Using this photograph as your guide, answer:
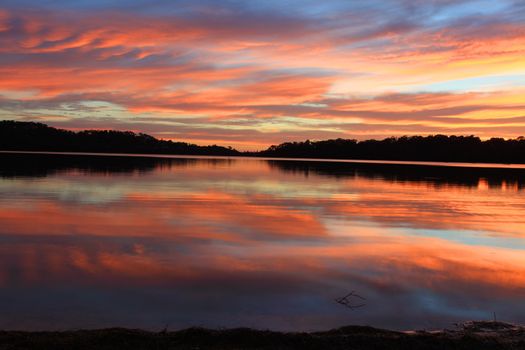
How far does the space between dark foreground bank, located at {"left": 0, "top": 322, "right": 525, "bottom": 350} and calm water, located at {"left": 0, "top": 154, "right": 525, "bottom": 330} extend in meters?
1.08

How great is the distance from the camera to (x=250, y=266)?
12.3m

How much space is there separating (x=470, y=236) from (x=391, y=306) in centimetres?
950

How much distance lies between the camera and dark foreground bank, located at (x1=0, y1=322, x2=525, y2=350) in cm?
651

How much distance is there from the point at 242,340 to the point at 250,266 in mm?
5484

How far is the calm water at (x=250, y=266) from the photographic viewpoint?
8.77 metres

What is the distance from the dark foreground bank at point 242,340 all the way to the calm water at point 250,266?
42.4 inches

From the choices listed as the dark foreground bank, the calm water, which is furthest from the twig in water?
the dark foreground bank

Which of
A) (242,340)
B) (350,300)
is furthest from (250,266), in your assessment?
(242,340)

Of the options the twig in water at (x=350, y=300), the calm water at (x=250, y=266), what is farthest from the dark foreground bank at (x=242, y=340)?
the twig in water at (x=350, y=300)

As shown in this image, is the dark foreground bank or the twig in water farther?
the twig in water

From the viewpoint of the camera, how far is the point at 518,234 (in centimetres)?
1820

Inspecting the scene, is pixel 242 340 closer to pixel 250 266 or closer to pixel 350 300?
pixel 350 300

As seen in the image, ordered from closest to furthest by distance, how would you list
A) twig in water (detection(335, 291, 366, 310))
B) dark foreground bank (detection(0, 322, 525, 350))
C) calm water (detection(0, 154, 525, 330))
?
dark foreground bank (detection(0, 322, 525, 350)), calm water (detection(0, 154, 525, 330)), twig in water (detection(335, 291, 366, 310))

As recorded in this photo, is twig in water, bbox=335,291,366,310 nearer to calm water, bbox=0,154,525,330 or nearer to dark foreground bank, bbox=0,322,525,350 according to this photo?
calm water, bbox=0,154,525,330
